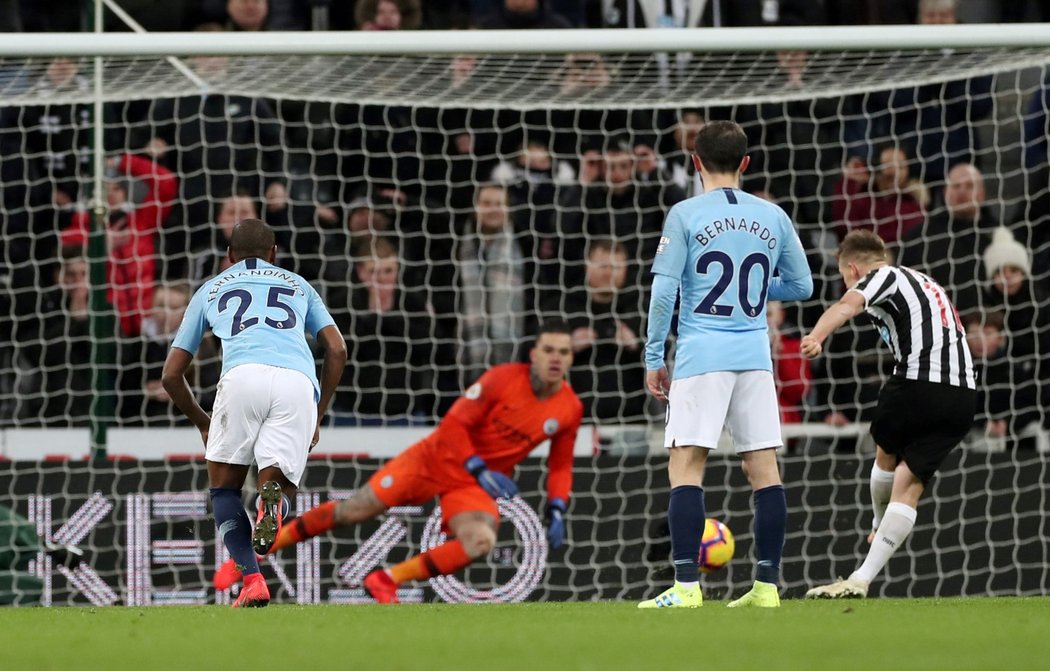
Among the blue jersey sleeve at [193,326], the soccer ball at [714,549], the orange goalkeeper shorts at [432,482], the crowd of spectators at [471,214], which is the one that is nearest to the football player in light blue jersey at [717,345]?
the blue jersey sleeve at [193,326]

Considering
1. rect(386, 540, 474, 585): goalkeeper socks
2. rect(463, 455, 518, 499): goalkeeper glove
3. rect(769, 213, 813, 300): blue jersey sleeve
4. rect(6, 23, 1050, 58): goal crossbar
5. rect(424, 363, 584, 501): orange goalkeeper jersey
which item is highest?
rect(6, 23, 1050, 58): goal crossbar

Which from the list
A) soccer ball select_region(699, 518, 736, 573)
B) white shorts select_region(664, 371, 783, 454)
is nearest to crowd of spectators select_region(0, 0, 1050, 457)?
soccer ball select_region(699, 518, 736, 573)

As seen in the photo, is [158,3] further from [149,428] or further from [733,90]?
[733,90]

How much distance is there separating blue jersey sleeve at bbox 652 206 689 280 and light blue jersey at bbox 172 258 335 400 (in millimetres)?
Answer: 1456

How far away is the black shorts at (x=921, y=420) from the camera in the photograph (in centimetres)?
710

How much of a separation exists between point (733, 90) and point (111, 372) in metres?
3.98

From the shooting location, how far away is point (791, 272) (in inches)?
234

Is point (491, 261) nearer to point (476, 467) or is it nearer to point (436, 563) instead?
point (476, 467)

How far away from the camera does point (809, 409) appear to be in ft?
31.4

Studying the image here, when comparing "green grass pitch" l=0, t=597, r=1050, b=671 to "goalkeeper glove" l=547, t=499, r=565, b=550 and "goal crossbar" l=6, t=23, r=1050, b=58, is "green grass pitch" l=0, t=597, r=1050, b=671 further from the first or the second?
"goal crossbar" l=6, t=23, r=1050, b=58

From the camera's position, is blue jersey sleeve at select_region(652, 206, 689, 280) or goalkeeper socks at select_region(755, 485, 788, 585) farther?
goalkeeper socks at select_region(755, 485, 788, 585)

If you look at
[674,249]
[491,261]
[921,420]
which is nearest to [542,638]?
[674,249]

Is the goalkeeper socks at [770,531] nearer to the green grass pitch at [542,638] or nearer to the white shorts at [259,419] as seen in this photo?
the green grass pitch at [542,638]

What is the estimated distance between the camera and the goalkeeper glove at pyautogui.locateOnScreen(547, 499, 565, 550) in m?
8.49
